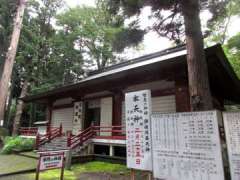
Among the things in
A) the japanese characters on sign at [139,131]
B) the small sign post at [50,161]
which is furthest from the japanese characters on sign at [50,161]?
the japanese characters on sign at [139,131]

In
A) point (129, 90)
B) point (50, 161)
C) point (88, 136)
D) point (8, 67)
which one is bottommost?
point (50, 161)

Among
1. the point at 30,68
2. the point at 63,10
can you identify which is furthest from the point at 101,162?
the point at 63,10

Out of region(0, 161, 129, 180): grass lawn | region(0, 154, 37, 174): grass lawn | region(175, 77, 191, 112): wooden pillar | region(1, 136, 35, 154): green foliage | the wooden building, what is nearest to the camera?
region(0, 161, 129, 180): grass lawn

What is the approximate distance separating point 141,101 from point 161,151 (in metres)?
1.11

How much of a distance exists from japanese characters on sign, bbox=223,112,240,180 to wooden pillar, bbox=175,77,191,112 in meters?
3.76

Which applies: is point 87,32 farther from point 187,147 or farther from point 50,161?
point 187,147

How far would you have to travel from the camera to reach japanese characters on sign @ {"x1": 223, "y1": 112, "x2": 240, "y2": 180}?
2.64m

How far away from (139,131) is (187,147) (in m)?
1.08

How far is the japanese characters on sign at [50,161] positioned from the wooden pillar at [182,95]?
4213 millimetres

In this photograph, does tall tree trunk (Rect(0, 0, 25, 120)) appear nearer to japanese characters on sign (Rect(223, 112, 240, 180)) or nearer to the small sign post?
the small sign post

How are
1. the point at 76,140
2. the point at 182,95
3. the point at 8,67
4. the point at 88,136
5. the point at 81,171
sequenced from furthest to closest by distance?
the point at 8,67, the point at 88,136, the point at 76,140, the point at 182,95, the point at 81,171

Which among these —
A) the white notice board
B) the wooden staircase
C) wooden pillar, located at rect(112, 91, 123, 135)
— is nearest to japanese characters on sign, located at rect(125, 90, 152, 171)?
the white notice board

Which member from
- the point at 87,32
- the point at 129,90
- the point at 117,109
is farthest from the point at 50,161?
the point at 87,32

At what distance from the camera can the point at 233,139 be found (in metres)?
2.74
